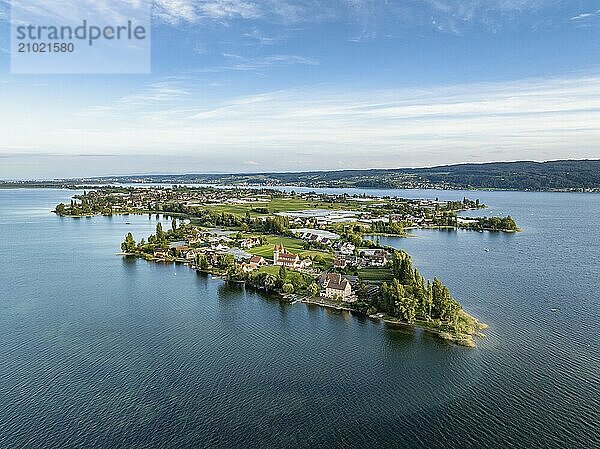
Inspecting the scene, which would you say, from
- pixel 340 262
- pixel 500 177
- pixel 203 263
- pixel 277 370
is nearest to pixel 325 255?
pixel 340 262

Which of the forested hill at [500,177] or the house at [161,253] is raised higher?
the forested hill at [500,177]

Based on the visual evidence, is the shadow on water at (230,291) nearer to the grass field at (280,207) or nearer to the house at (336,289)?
the house at (336,289)

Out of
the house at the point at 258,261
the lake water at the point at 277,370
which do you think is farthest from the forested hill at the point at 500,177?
the house at the point at 258,261

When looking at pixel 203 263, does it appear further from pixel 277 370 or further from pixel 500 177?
pixel 500 177

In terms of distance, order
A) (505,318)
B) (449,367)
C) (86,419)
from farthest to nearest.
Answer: (505,318)
(449,367)
(86,419)

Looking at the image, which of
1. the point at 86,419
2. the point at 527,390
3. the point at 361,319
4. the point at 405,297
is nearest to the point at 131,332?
the point at 86,419

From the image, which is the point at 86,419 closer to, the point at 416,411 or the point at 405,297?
the point at 416,411

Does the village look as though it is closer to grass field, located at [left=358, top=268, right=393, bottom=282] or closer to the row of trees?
grass field, located at [left=358, top=268, right=393, bottom=282]
